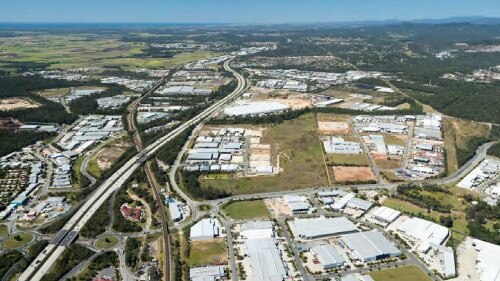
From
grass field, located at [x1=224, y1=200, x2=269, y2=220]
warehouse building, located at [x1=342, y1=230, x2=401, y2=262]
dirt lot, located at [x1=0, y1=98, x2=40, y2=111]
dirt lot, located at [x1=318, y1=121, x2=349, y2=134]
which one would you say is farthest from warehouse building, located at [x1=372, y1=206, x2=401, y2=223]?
dirt lot, located at [x1=0, y1=98, x2=40, y2=111]

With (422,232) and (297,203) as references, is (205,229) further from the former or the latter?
(422,232)

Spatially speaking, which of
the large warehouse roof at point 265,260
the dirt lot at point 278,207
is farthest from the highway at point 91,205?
the dirt lot at point 278,207

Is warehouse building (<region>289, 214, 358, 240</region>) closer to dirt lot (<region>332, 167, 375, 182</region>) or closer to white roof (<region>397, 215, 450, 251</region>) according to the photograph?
white roof (<region>397, 215, 450, 251</region>)

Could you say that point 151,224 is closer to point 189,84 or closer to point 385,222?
point 385,222

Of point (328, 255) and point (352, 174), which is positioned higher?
point (352, 174)

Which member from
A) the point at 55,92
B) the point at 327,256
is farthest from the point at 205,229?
the point at 55,92

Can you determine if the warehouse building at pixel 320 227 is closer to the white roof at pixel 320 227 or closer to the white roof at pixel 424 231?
the white roof at pixel 320 227

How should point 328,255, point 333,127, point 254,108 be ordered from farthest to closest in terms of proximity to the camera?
point 254,108, point 333,127, point 328,255
